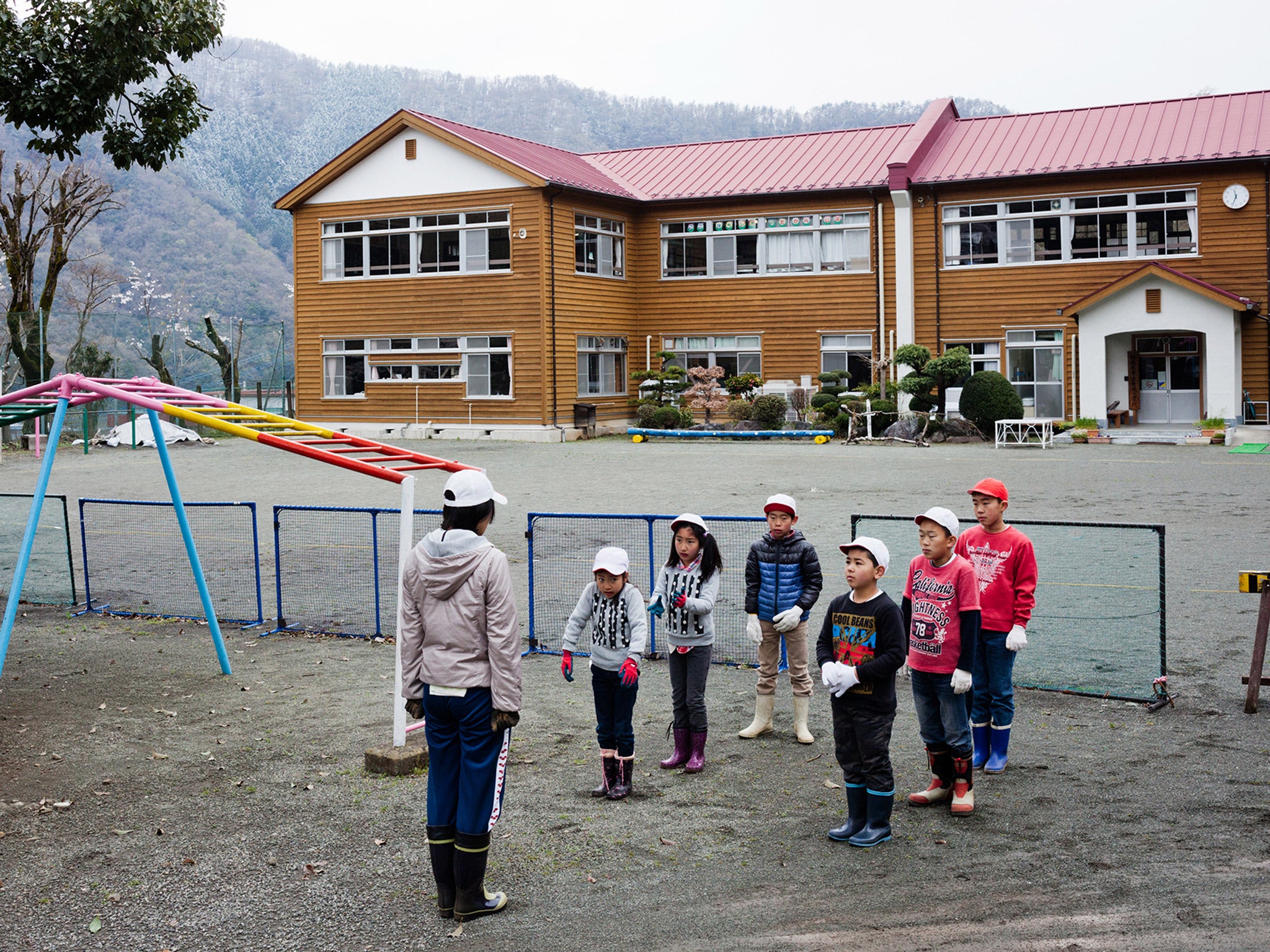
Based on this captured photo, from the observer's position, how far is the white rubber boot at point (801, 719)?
25.8 ft

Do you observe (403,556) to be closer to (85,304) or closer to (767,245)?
(767,245)

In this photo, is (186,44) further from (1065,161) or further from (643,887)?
(1065,161)

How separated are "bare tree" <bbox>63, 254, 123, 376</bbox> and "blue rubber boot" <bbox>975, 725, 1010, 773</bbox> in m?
24.8

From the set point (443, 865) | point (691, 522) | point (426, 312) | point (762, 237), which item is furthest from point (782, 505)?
point (762, 237)

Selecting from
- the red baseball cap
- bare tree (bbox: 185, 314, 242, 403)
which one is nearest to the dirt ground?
the red baseball cap

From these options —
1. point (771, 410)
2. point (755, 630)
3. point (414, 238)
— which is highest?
point (414, 238)

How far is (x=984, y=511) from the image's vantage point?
23.5 ft

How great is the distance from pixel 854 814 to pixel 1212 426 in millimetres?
28036

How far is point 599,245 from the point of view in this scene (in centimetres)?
3819

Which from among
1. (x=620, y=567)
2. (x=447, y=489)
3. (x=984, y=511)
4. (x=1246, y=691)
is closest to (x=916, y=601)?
(x=984, y=511)

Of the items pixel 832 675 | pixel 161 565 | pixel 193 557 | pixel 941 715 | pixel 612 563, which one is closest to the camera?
pixel 832 675

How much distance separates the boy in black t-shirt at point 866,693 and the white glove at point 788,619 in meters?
1.25

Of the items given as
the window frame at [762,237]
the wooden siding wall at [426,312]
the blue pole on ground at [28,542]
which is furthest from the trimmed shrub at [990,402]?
the blue pole on ground at [28,542]

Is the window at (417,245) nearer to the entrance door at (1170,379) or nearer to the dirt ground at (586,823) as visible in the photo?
the entrance door at (1170,379)
